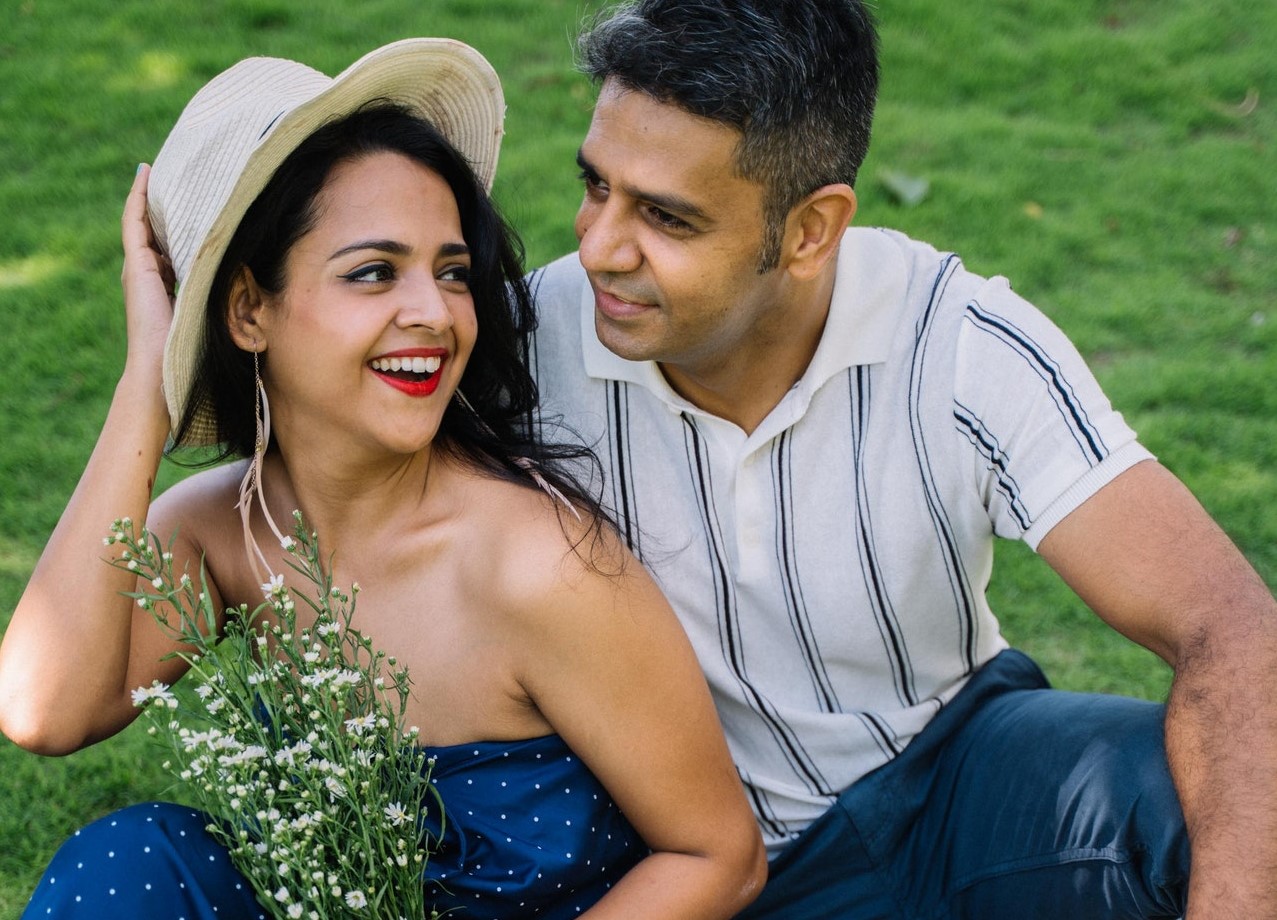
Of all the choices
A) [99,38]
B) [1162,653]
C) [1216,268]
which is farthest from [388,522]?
[99,38]

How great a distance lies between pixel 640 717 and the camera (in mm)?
2566

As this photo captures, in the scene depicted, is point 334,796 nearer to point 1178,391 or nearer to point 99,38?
point 1178,391

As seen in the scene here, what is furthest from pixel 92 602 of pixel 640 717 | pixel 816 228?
pixel 816 228

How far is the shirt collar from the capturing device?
2.87 meters

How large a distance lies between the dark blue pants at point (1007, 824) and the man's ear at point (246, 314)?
144cm

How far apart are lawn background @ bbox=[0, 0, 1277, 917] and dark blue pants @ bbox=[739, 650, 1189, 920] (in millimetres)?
1191

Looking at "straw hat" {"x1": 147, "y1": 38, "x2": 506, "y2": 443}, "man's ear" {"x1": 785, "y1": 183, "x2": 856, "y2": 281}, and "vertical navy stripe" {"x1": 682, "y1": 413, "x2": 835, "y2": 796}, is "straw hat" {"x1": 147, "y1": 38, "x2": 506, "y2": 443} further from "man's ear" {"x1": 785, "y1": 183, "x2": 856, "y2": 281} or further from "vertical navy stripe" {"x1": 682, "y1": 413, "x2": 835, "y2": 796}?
"vertical navy stripe" {"x1": 682, "y1": 413, "x2": 835, "y2": 796}

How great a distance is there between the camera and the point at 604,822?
2.69 metres

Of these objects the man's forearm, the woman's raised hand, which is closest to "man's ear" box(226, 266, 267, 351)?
the woman's raised hand

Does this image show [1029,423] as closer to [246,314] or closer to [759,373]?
[759,373]

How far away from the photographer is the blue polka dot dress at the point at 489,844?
8.17 ft

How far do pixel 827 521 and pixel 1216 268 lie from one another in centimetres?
337

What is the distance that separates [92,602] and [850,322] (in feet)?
4.91

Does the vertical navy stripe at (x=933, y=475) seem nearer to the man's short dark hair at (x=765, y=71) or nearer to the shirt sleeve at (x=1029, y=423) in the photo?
the shirt sleeve at (x=1029, y=423)
